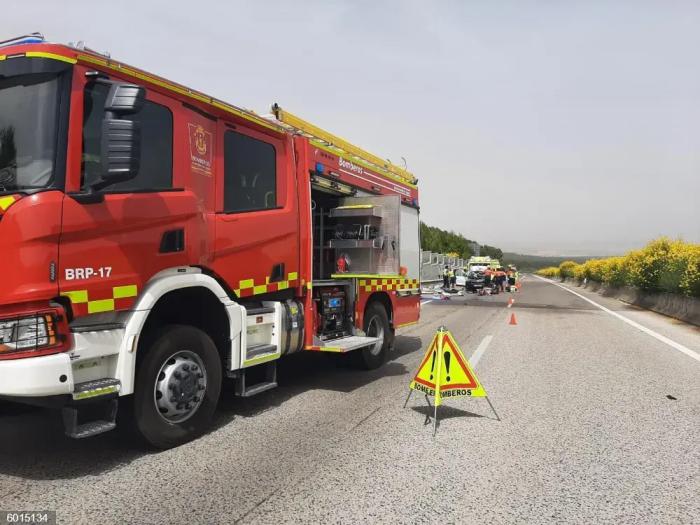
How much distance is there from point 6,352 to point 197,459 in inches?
64.3

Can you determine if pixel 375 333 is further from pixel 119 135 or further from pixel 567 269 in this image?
pixel 567 269

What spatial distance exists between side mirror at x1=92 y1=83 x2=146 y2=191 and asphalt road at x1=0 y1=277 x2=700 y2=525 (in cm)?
217

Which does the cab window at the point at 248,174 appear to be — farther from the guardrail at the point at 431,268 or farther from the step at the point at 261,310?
the guardrail at the point at 431,268

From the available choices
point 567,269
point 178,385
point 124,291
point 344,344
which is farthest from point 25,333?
point 567,269

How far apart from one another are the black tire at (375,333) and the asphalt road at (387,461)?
2.47ft

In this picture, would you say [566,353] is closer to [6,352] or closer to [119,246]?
[119,246]

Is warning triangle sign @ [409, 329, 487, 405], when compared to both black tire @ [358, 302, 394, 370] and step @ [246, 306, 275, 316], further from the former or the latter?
black tire @ [358, 302, 394, 370]

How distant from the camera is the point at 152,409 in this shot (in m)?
4.34

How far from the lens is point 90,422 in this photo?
401 cm

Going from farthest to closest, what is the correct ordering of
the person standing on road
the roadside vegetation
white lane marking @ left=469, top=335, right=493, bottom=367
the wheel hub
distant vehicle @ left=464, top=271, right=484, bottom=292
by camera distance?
the person standing on road → distant vehicle @ left=464, top=271, right=484, bottom=292 → the roadside vegetation → white lane marking @ left=469, top=335, right=493, bottom=367 → the wheel hub

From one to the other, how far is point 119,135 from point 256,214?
2.03 metres

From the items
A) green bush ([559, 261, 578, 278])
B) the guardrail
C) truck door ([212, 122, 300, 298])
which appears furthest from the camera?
green bush ([559, 261, 578, 278])

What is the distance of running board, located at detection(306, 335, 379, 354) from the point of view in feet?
21.6

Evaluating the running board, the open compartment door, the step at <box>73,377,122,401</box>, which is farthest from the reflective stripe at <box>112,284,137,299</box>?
the open compartment door
